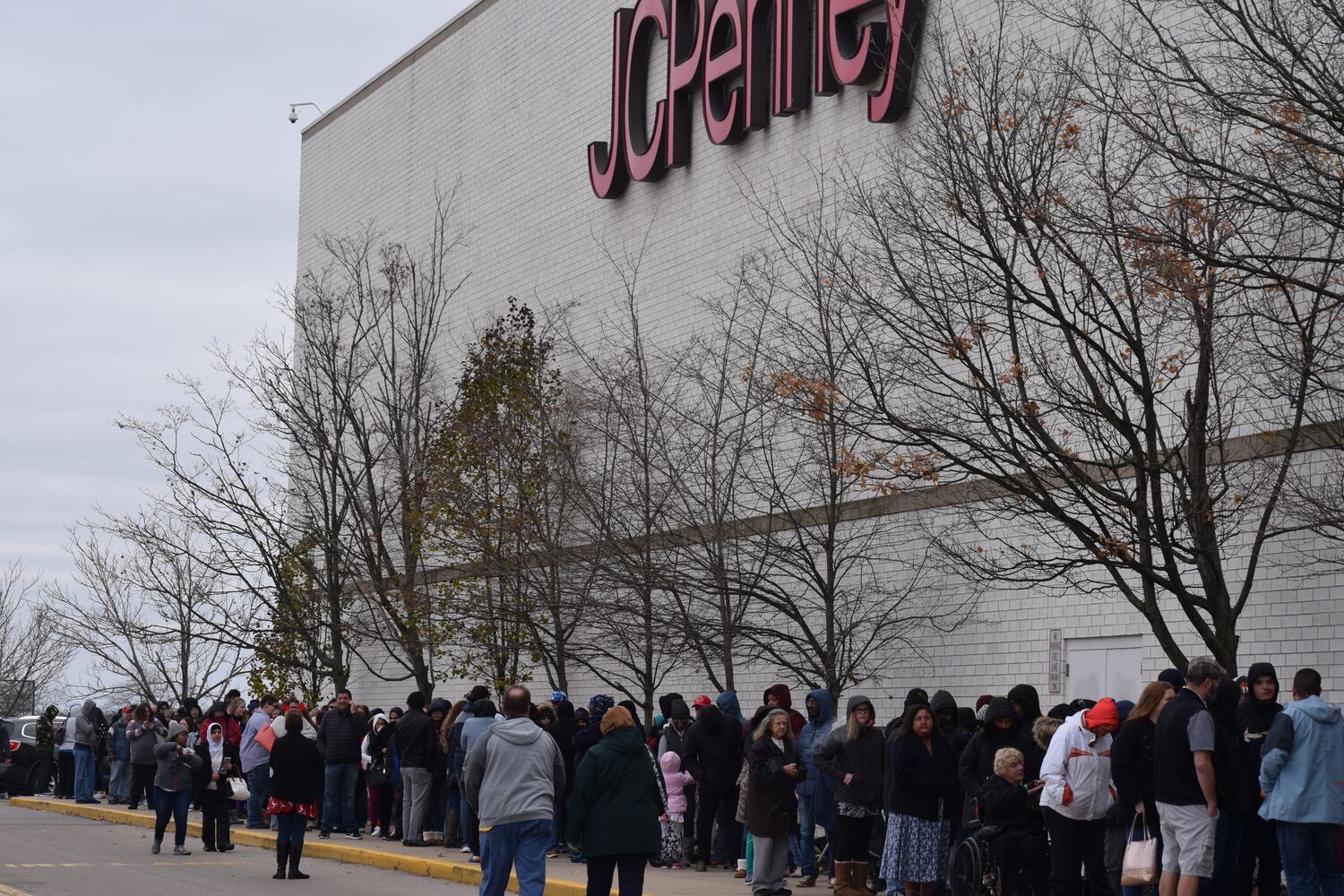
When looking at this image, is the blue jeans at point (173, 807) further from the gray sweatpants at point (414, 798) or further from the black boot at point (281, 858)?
the black boot at point (281, 858)

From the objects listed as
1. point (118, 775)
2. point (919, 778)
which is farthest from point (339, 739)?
point (919, 778)

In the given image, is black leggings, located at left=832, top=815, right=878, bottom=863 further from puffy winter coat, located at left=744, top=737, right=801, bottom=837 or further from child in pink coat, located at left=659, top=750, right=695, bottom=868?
child in pink coat, located at left=659, top=750, right=695, bottom=868

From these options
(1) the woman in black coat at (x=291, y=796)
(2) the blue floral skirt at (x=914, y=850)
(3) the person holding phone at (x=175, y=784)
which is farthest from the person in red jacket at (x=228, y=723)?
(2) the blue floral skirt at (x=914, y=850)

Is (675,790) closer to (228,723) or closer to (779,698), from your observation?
(779,698)

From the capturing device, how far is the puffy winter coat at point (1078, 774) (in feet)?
41.4

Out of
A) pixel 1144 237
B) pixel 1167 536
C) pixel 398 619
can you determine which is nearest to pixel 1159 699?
pixel 1167 536

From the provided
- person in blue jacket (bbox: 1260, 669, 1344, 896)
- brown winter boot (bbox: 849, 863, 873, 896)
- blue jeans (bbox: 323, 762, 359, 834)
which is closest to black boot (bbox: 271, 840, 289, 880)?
blue jeans (bbox: 323, 762, 359, 834)

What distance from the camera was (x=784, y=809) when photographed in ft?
48.9

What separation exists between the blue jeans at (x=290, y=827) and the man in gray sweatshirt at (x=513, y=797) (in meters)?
5.61

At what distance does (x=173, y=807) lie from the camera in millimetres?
20547

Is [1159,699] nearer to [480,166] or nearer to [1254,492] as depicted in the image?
[1254,492]

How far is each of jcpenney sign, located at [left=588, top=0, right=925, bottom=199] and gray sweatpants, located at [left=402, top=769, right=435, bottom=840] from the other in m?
10.5

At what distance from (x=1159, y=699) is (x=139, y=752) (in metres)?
19.8

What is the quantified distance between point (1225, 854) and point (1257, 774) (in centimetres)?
74
